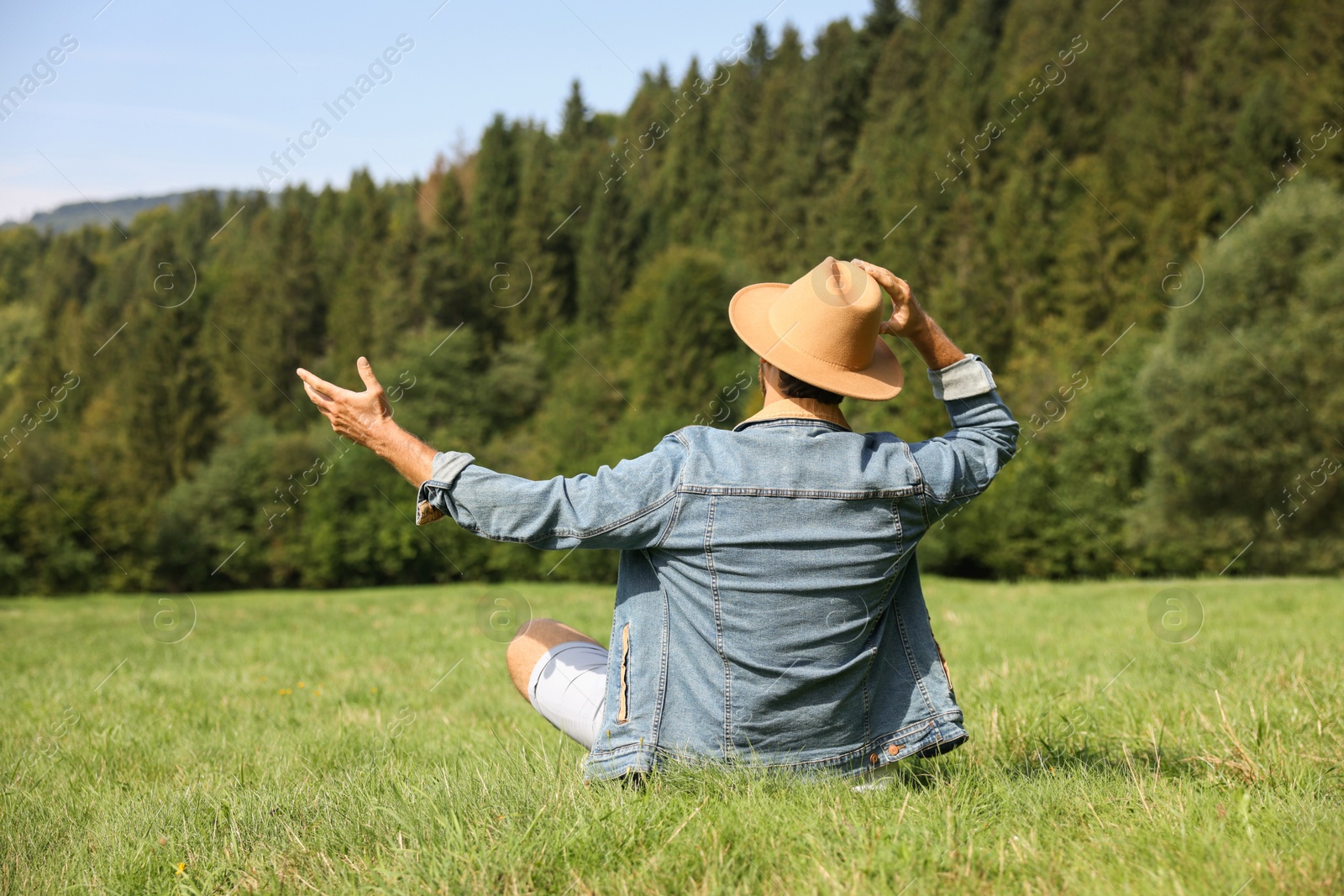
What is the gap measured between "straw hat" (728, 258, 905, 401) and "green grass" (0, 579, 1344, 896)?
105 centimetres

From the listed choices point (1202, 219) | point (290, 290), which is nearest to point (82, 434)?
point (290, 290)

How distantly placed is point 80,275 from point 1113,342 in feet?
250

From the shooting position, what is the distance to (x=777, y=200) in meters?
52.0

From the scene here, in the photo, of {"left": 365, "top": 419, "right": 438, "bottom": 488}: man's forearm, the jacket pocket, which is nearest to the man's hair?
the jacket pocket

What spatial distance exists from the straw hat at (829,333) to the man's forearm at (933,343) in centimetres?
26

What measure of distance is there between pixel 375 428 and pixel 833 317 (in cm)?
121

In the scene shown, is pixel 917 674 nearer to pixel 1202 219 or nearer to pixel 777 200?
pixel 1202 219

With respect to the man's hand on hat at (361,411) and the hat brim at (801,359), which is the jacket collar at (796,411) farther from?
the man's hand on hat at (361,411)

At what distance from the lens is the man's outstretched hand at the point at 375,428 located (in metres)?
2.58

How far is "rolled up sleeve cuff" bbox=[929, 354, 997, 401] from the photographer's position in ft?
9.72

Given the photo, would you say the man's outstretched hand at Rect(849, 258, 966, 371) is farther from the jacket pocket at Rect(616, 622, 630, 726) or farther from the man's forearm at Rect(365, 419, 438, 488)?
the man's forearm at Rect(365, 419, 438, 488)

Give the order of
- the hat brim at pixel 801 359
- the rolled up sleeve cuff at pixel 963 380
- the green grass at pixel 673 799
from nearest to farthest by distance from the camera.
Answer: the green grass at pixel 673 799 < the hat brim at pixel 801 359 < the rolled up sleeve cuff at pixel 963 380

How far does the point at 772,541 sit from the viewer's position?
2561 millimetres

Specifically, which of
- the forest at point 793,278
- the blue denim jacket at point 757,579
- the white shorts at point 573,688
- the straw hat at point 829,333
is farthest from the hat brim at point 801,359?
the forest at point 793,278
